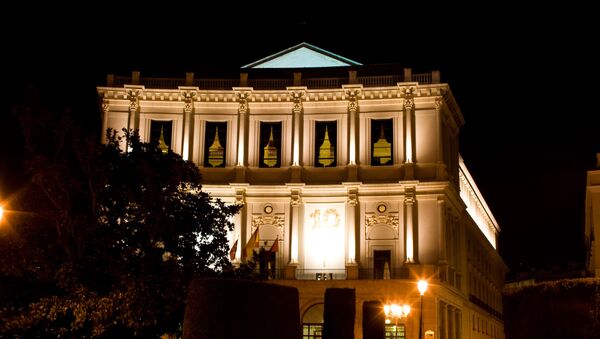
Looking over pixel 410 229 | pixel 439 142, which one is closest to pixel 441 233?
pixel 410 229

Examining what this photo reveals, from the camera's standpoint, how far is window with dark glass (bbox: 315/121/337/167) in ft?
191

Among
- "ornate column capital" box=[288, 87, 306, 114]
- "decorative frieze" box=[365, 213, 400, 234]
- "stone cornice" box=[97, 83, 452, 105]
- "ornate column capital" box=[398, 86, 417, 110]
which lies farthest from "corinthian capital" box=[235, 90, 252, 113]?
"decorative frieze" box=[365, 213, 400, 234]

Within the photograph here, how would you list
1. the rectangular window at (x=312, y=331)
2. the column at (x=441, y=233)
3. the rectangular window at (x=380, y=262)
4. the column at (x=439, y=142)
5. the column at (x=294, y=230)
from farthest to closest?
the column at (x=439, y=142) < the column at (x=294, y=230) < the rectangular window at (x=380, y=262) < the column at (x=441, y=233) < the rectangular window at (x=312, y=331)

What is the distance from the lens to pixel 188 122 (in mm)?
58469

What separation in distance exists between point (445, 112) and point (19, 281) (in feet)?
118

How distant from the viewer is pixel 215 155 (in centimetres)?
5866

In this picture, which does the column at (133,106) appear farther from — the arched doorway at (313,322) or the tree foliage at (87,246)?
the tree foliage at (87,246)

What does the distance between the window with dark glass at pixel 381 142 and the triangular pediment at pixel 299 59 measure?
24.8ft

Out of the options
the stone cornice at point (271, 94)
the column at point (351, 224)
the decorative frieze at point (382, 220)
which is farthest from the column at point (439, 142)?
the column at point (351, 224)

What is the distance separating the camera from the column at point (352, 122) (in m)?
56.8

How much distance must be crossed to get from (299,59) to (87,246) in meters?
35.7

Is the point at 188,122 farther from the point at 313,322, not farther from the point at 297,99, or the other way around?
the point at 313,322

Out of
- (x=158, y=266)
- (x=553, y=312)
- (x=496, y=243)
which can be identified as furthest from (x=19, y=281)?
(x=496, y=243)

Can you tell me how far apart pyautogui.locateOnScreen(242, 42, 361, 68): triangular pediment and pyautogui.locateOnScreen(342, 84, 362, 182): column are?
6.18 m
